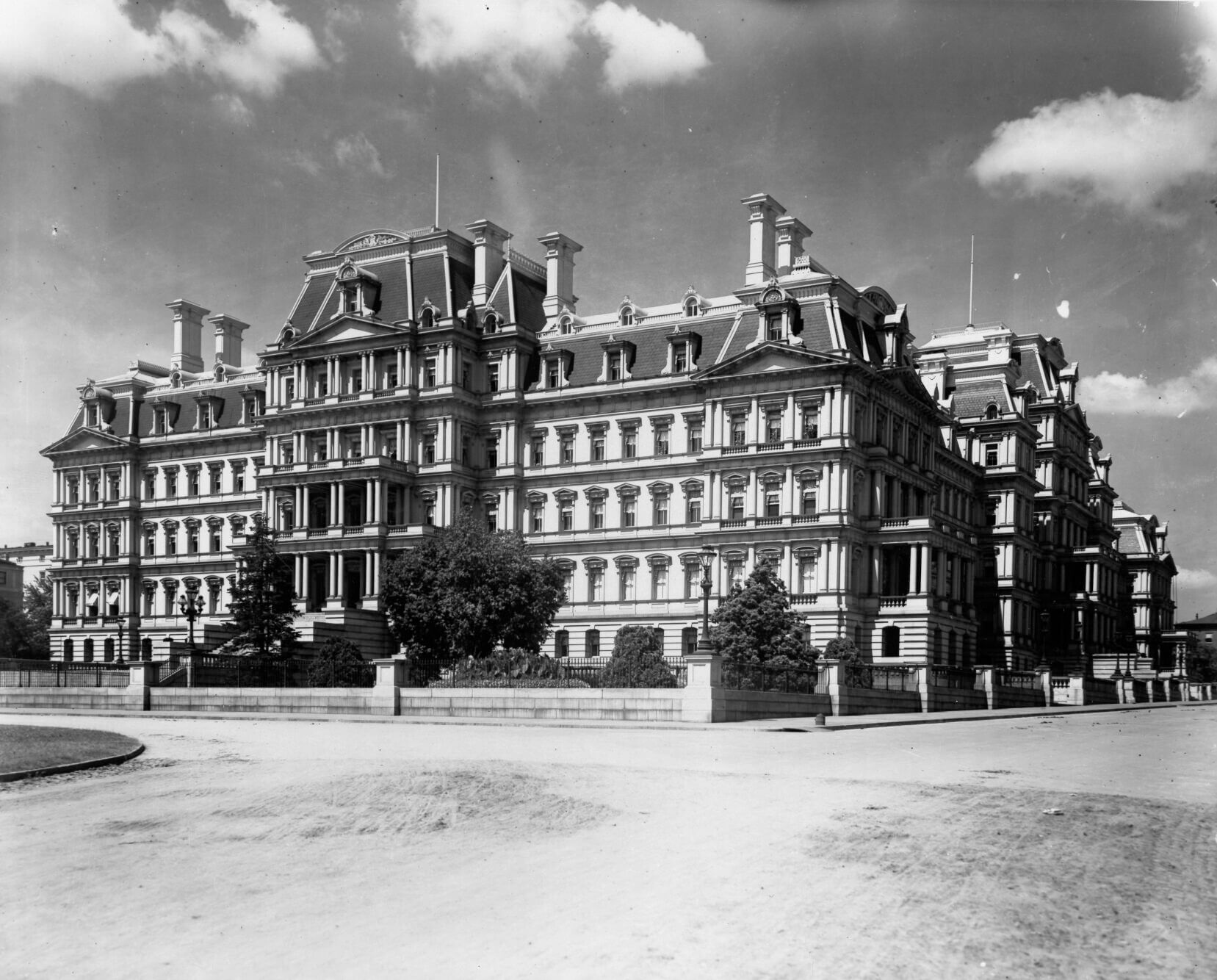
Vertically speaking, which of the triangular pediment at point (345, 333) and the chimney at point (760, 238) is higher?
the chimney at point (760, 238)

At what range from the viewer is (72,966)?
31.3 feet

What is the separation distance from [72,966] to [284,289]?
227 feet

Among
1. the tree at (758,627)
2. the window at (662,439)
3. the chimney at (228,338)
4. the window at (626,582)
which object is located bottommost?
the tree at (758,627)

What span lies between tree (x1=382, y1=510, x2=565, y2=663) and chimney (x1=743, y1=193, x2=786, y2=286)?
20.3 m

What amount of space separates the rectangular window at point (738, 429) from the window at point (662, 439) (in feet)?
13.8

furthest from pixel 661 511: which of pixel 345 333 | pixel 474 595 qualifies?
pixel 345 333

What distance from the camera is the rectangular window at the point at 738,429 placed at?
64.1 meters

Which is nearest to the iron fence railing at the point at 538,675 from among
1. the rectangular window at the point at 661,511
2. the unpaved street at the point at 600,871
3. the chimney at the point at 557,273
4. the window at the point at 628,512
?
the unpaved street at the point at 600,871

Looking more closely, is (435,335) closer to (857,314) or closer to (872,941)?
(857,314)

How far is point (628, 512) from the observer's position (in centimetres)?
6869

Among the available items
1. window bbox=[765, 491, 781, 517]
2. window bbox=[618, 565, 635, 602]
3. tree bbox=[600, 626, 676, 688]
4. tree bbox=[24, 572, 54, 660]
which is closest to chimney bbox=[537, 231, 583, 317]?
window bbox=[618, 565, 635, 602]

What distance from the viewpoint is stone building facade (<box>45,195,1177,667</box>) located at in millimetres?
62625

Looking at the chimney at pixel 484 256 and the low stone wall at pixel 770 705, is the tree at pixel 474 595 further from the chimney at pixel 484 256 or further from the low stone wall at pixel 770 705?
the chimney at pixel 484 256

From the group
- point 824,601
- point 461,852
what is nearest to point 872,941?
point 461,852
